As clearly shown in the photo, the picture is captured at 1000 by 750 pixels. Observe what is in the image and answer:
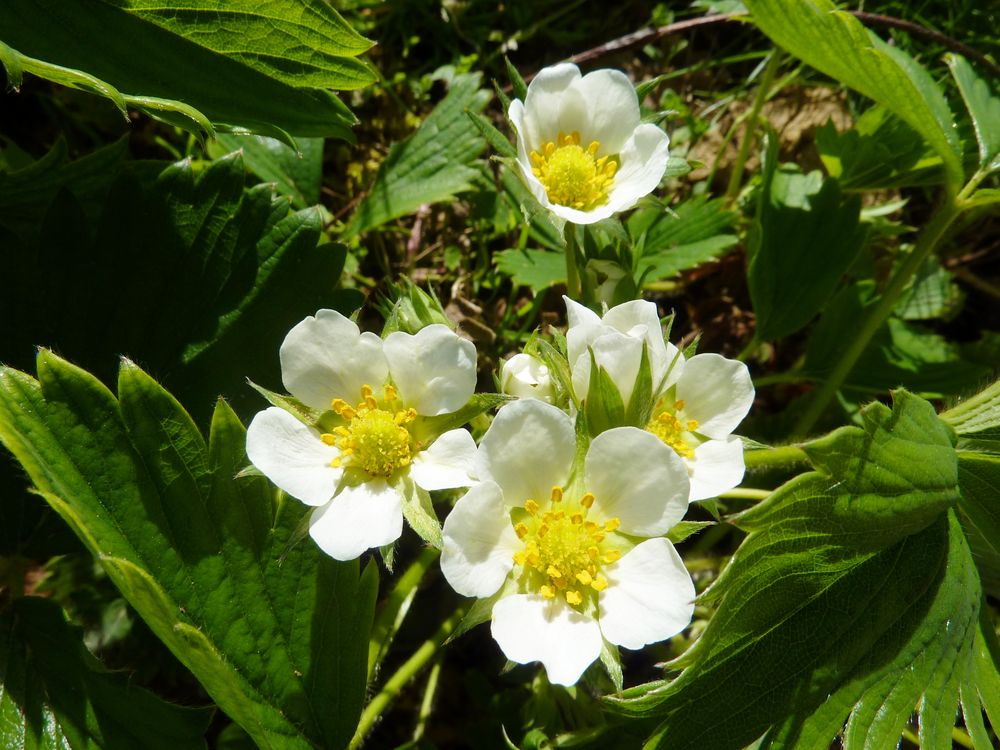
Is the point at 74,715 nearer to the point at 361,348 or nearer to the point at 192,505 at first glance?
the point at 192,505

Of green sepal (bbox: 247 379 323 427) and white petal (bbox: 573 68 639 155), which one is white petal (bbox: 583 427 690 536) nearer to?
green sepal (bbox: 247 379 323 427)

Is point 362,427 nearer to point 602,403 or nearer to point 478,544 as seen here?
point 478,544

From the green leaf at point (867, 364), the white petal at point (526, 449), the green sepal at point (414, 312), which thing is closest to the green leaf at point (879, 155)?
the green leaf at point (867, 364)

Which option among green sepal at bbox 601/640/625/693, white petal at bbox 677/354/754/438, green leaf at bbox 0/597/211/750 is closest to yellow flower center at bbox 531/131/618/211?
white petal at bbox 677/354/754/438

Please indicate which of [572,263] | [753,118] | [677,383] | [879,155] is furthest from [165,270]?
[879,155]

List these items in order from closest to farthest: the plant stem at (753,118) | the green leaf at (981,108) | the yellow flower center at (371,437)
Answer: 1. the yellow flower center at (371,437)
2. the green leaf at (981,108)
3. the plant stem at (753,118)

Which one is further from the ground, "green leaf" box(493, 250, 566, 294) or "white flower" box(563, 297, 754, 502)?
"white flower" box(563, 297, 754, 502)

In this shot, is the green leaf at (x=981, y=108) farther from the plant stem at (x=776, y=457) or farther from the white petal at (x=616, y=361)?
the white petal at (x=616, y=361)

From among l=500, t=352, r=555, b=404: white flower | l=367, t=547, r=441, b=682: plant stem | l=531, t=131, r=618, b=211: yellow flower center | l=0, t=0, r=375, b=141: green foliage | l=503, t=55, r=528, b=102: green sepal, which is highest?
l=0, t=0, r=375, b=141: green foliage
